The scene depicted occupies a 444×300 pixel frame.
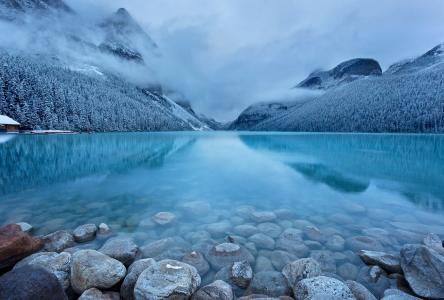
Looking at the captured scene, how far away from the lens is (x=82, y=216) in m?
11.3

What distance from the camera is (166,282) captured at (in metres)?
5.23

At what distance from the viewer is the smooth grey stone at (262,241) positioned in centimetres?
838

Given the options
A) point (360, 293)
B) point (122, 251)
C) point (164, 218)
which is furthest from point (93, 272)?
point (360, 293)

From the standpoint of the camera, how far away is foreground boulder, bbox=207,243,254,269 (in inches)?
291

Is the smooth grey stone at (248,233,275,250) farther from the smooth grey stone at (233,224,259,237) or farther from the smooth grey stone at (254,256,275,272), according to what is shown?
the smooth grey stone at (254,256,275,272)

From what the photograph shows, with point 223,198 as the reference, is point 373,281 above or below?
above

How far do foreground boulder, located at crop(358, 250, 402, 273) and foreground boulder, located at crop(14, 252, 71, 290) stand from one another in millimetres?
7916

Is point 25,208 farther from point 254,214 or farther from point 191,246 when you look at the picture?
point 254,214

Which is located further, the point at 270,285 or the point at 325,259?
the point at 325,259

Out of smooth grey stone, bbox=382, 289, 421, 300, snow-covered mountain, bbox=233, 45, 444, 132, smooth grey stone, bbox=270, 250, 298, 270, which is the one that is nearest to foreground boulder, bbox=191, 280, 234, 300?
smooth grey stone, bbox=270, 250, 298, 270

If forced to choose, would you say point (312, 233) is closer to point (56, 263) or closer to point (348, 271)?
point (348, 271)

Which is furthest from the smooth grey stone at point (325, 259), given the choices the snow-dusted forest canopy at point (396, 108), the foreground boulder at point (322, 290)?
the snow-dusted forest canopy at point (396, 108)

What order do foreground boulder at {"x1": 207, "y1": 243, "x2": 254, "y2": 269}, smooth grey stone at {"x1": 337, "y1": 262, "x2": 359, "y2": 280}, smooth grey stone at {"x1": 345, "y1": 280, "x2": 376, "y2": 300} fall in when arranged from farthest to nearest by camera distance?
foreground boulder at {"x1": 207, "y1": 243, "x2": 254, "y2": 269} → smooth grey stone at {"x1": 337, "y1": 262, "x2": 359, "y2": 280} → smooth grey stone at {"x1": 345, "y1": 280, "x2": 376, "y2": 300}

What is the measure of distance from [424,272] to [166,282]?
5.88 meters
